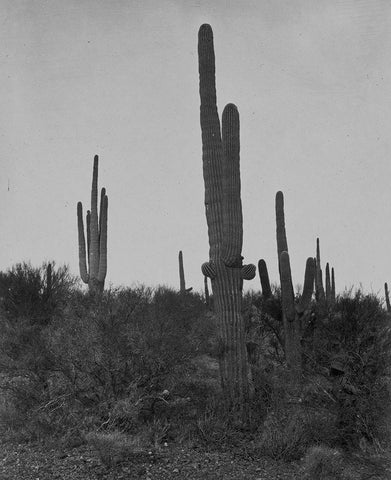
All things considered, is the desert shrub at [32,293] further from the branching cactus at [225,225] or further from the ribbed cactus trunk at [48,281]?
the branching cactus at [225,225]

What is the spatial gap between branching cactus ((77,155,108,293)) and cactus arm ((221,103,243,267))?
10.1 m

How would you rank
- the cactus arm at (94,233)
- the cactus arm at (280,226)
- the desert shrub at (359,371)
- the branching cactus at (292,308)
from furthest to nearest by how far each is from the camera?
the cactus arm at (94,233), the cactus arm at (280,226), the branching cactus at (292,308), the desert shrub at (359,371)

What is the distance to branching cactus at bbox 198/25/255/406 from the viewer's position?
9.44 m

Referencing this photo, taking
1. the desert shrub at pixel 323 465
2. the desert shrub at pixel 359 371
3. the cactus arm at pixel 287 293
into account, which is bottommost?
the desert shrub at pixel 323 465

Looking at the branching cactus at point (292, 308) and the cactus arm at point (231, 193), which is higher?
the cactus arm at point (231, 193)

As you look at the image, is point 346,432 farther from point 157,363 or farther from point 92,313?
point 92,313

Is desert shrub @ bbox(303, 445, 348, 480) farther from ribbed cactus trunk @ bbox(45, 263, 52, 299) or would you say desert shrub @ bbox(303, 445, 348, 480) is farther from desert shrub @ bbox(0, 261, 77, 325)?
ribbed cactus trunk @ bbox(45, 263, 52, 299)

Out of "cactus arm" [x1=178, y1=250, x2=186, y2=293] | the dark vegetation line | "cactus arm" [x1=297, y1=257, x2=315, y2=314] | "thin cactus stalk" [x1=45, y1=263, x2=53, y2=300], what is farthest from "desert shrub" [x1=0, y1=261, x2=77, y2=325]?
"cactus arm" [x1=178, y1=250, x2=186, y2=293]

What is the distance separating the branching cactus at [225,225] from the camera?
9438 millimetres

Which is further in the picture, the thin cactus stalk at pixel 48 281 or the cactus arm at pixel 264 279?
the thin cactus stalk at pixel 48 281

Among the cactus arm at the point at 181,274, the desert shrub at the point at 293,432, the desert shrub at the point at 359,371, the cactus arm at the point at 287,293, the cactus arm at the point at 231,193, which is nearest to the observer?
the desert shrub at the point at 293,432

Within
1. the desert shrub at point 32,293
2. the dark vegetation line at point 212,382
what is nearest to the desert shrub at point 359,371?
the dark vegetation line at point 212,382

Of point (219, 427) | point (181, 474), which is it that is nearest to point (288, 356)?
point (219, 427)

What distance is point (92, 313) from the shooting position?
408 inches
